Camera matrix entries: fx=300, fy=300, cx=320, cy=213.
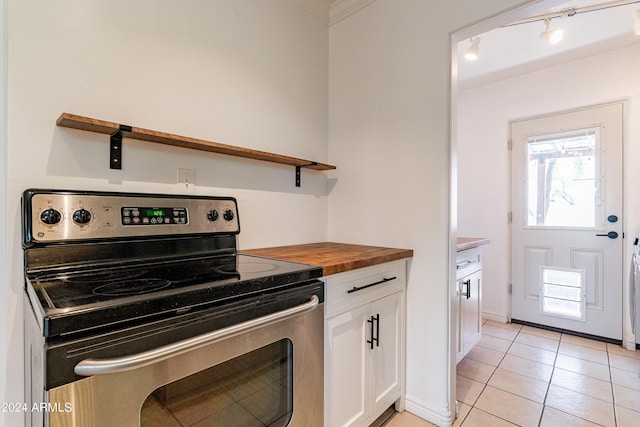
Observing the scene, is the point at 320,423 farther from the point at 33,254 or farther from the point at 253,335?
the point at 33,254

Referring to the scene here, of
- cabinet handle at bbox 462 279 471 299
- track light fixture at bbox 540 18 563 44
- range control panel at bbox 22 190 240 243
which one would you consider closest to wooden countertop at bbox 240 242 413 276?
range control panel at bbox 22 190 240 243

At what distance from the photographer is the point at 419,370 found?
1655 mm

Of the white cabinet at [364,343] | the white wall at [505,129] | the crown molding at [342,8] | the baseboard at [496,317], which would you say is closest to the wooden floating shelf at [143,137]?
the white cabinet at [364,343]

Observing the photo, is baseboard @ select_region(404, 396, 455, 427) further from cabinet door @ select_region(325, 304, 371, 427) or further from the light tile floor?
cabinet door @ select_region(325, 304, 371, 427)

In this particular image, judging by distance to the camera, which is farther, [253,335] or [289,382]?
[289,382]

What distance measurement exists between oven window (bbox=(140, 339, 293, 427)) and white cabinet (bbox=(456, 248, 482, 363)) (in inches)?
50.8

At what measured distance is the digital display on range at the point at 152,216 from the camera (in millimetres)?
1149

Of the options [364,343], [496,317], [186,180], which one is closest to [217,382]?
[364,343]

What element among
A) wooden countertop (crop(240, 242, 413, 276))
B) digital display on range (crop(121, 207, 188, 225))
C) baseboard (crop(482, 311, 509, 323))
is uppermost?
digital display on range (crop(121, 207, 188, 225))

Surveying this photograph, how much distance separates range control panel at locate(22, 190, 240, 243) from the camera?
38.5 inches

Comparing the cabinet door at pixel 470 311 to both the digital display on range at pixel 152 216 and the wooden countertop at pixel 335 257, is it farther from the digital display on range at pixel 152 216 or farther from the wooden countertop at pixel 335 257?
the digital display on range at pixel 152 216

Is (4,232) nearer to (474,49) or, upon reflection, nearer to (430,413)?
(430,413)

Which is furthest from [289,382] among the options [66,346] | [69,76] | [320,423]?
[69,76]

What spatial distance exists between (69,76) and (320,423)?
159cm
